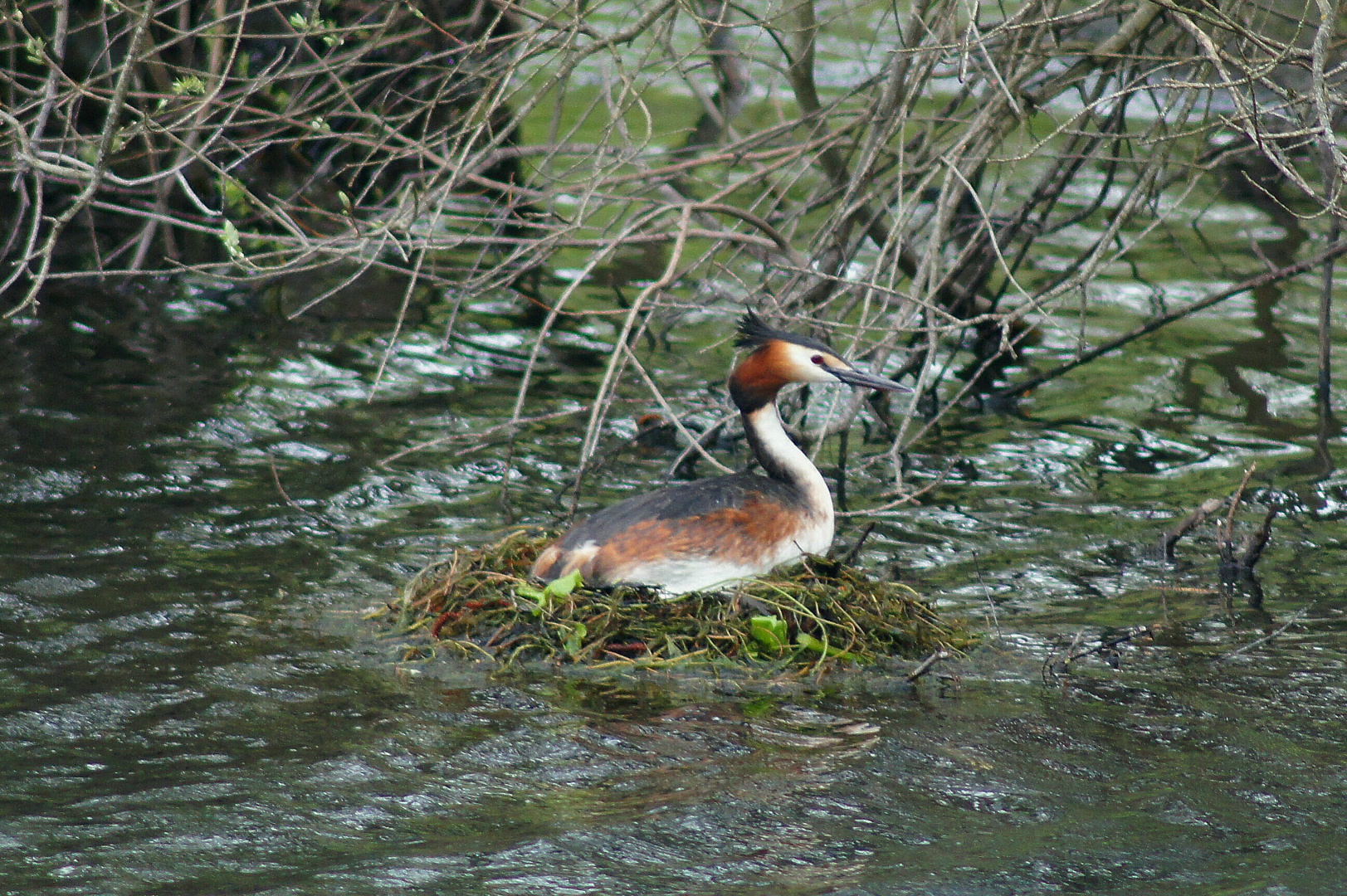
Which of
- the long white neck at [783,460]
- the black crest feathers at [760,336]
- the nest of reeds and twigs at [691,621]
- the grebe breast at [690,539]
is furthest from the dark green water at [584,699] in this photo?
the black crest feathers at [760,336]

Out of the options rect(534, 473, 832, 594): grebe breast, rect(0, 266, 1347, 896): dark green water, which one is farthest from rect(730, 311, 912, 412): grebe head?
rect(0, 266, 1347, 896): dark green water

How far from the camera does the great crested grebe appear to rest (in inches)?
218

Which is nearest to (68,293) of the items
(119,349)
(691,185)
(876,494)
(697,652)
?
(119,349)

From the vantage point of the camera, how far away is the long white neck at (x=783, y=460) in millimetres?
5984

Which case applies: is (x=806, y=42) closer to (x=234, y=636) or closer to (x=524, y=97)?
(x=234, y=636)

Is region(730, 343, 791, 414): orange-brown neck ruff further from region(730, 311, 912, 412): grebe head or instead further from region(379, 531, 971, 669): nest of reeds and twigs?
region(379, 531, 971, 669): nest of reeds and twigs

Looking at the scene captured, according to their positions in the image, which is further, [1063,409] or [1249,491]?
[1063,409]

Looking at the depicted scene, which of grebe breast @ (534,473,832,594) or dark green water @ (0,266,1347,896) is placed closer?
dark green water @ (0,266,1347,896)

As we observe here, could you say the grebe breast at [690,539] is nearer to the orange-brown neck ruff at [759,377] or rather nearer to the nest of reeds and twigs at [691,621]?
the nest of reeds and twigs at [691,621]

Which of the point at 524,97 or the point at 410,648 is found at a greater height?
the point at 524,97

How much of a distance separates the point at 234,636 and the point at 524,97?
12.2m

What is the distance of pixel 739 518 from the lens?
5.63 meters

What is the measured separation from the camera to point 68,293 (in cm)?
1084

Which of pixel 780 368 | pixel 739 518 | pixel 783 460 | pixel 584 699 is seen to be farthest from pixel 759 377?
pixel 584 699
